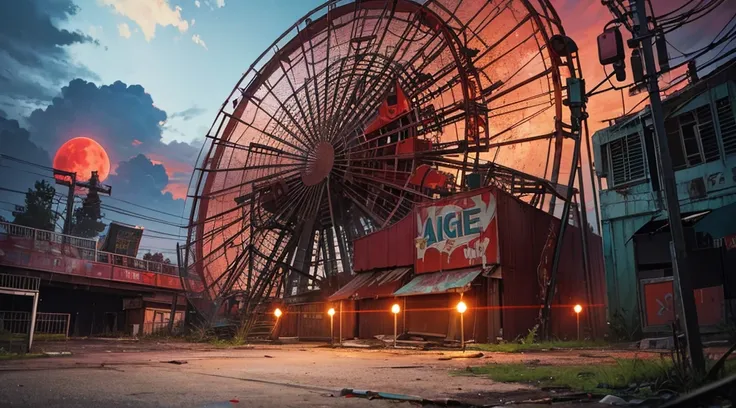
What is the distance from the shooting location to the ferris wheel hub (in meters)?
25.5

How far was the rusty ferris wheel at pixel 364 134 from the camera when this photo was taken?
21781 millimetres

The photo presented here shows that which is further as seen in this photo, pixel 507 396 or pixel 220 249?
pixel 220 249

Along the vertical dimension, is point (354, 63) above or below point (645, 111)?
above

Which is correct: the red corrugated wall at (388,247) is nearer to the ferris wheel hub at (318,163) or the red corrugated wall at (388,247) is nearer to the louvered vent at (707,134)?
the ferris wheel hub at (318,163)

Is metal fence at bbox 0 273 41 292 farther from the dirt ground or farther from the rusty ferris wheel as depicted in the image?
the rusty ferris wheel

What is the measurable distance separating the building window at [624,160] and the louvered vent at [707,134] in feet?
7.54

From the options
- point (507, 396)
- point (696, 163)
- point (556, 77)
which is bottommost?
point (507, 396)

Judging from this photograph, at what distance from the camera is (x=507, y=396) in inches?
188

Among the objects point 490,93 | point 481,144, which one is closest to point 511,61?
point 490,93

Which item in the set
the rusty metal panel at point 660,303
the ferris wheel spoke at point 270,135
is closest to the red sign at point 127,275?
the ferris wheel spoke at point 270,135

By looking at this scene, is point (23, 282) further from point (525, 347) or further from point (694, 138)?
point (694, 138)

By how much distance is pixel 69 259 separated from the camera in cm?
3266

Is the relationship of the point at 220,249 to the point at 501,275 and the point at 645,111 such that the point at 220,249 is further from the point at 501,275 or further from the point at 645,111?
the point at 645,111

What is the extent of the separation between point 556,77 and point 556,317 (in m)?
9.74
